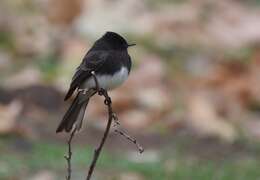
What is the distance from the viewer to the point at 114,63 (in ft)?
19.1

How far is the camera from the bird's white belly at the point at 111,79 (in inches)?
226

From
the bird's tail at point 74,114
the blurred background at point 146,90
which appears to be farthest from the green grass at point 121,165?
the bird's tail at point 74,114

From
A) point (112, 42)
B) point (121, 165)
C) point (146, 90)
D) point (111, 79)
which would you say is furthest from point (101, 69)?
point (146, 90)

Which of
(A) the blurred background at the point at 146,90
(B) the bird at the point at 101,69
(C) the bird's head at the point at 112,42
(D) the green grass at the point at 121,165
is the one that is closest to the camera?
(B) the bird at the point at 101,69

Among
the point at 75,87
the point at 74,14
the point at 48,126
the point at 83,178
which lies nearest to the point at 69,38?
the point at 74,14

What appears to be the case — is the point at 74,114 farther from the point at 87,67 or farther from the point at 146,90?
the point at 146,90

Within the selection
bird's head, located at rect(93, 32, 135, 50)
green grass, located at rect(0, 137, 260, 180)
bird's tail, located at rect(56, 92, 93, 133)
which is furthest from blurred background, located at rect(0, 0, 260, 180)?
bird's tail, located at rect(56, 92, 93, 133)

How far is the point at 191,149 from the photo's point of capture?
355 inches

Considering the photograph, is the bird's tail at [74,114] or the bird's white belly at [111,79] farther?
the bird's white belly at [111,79]

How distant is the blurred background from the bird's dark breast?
82.7 inches

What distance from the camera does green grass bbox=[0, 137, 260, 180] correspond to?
8102 millimetres

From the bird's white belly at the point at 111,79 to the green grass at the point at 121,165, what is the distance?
216 cm

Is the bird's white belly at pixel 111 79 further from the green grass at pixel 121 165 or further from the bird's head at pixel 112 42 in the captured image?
the green grass at pixel 121 165

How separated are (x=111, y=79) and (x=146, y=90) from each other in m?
4.30
